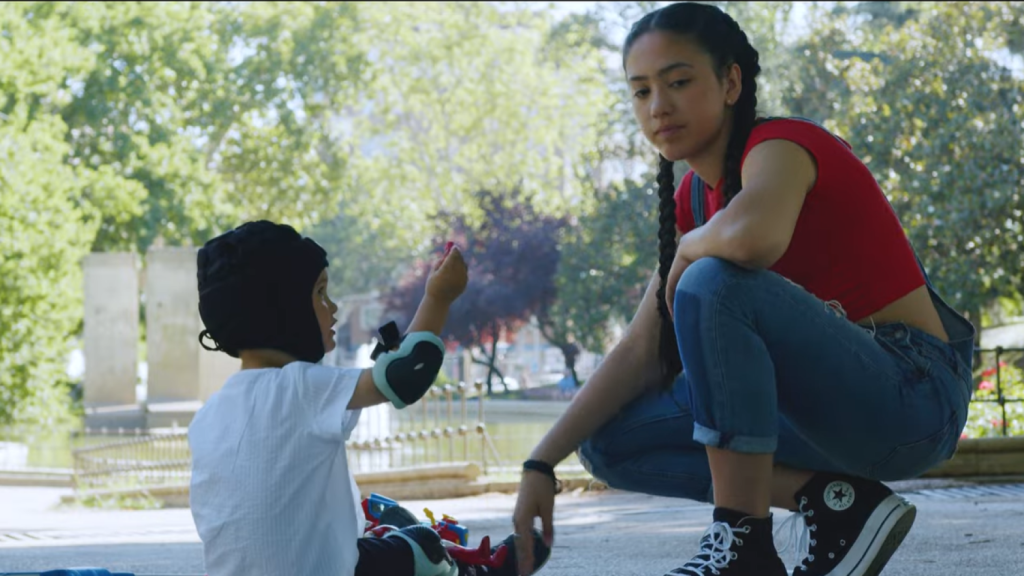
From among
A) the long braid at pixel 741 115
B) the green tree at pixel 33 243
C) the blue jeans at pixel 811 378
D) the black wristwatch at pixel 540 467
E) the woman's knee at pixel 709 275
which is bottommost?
the black wristwatch at pixel 540 467

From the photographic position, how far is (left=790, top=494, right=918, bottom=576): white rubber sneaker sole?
236 centimetres

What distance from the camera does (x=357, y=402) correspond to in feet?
7.60

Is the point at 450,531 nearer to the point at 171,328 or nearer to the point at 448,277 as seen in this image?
the point at 448,277

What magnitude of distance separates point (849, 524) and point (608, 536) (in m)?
2.63

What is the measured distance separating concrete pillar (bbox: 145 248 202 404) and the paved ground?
40.2 feet

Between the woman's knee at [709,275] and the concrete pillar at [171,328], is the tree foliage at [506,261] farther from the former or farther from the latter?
the woman's knee at [709,275]

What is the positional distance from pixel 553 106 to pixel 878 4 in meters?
9.61

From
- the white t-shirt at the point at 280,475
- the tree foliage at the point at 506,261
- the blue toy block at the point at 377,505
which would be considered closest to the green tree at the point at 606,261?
the tree foliage at the point at 506,261

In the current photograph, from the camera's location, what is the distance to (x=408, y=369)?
2297 mm

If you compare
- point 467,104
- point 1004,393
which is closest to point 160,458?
point 1004,393

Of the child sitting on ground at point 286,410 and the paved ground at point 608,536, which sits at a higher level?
the child sitting on ground at point 286,410

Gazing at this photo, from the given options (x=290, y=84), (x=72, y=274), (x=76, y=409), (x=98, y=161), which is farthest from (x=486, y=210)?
(x=72, y=274)

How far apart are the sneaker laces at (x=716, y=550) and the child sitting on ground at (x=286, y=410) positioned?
42 cm

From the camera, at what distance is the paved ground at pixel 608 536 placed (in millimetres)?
3623
